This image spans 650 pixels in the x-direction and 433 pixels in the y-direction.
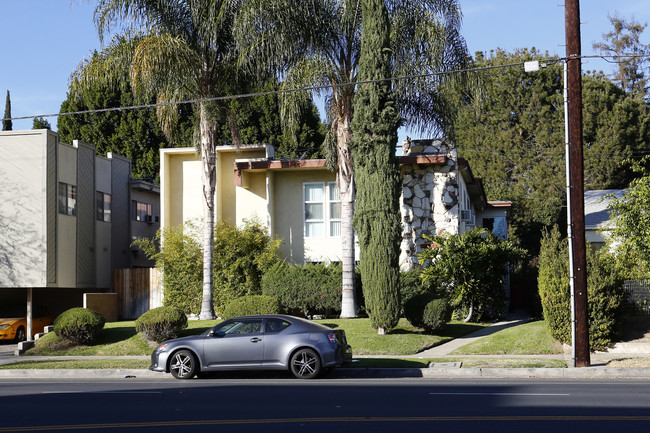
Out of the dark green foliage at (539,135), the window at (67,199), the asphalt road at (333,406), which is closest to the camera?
the asphalt road at (333,406)

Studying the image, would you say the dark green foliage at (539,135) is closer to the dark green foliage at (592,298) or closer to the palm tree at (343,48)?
the palm tree at (343,48)

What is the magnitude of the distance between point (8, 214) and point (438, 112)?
16254 mm

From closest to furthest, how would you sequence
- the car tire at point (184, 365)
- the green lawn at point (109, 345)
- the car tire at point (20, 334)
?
the car tire at point (184, 365), the green lawn at point (109, 345), the car tire at point (20, 334)

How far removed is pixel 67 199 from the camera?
99.0ft

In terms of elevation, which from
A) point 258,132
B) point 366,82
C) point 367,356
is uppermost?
point 258,132

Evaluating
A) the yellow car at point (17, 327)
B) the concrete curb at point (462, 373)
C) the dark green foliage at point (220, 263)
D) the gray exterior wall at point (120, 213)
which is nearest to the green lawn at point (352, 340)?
the concrete curb at point (462, 373)

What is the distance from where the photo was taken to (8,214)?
28531 mm

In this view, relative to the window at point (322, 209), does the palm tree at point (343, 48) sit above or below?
above

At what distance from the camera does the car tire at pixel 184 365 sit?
1652cm

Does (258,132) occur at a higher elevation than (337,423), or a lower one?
higher

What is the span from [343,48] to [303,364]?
12.6 metres

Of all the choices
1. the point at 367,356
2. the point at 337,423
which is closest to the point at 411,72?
the point at 367,356

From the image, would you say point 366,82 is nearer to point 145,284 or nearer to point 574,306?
point 574,306

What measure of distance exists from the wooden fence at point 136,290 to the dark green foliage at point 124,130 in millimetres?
17748
